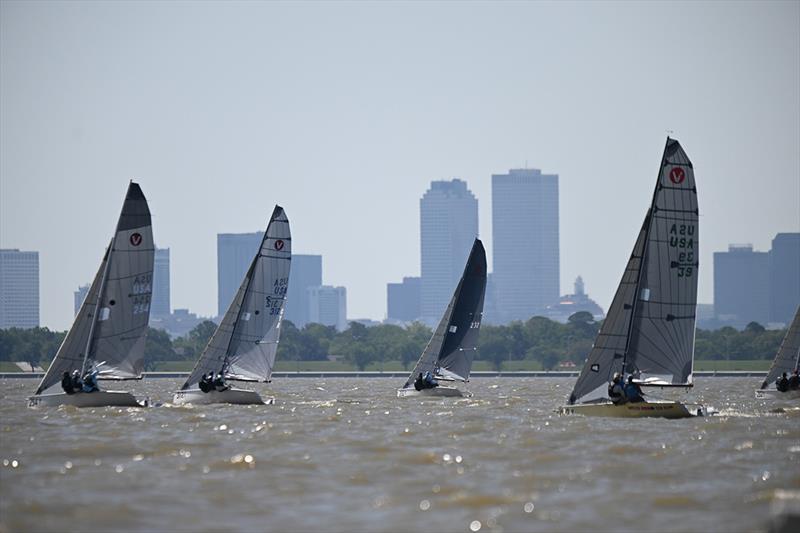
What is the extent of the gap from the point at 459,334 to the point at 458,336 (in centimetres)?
11

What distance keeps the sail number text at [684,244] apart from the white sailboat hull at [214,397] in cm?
1848

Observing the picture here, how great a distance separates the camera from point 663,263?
1893 inches

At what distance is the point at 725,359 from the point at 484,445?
16613 cm

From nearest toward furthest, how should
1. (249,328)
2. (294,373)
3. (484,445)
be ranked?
(484,445)
(249,328)
(294,373)

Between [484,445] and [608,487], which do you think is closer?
[608,487]

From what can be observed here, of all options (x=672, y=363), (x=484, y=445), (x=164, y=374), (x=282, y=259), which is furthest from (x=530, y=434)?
(x=164, y=374)

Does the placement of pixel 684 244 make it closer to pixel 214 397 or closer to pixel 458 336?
pixel 214 397

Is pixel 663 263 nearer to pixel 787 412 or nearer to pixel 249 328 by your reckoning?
pixel 787 412

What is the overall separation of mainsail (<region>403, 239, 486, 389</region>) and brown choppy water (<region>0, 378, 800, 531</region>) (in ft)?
75.3

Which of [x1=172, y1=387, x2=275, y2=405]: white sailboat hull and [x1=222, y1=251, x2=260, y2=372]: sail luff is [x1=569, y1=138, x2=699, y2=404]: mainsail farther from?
[x1=222, y1=251, x2=260, y2=372]: sail luff

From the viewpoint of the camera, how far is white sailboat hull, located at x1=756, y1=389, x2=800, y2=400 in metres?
64.8

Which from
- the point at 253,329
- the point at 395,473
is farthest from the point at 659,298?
the point at 253,329

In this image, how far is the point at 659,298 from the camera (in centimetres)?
4803

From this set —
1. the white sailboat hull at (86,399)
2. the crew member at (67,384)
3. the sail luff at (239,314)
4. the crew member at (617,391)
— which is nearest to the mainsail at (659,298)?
the crew member at (617,391)
